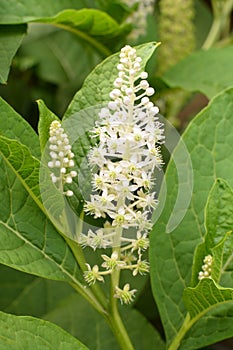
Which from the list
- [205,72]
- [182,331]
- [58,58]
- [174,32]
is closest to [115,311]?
[182,331]

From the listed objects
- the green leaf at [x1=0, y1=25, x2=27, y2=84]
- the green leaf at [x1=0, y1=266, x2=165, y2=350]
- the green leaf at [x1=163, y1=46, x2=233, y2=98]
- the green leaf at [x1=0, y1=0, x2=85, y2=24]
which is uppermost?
the green leaf at [x1=0, y1=0, x2=85, y2=24]

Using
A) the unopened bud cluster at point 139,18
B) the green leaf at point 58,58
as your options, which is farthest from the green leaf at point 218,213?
the green leaf at point 58,58

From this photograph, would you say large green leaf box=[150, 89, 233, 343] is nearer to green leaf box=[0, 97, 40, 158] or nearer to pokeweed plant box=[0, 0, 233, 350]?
pokeweed plant box=[0, 0, 233, 350]

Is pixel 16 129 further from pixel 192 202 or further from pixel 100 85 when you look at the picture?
pixel 192 202

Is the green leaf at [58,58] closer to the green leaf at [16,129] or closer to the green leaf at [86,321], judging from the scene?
the green leaf at [86,321]

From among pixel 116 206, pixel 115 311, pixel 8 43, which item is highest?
pixel 8 43

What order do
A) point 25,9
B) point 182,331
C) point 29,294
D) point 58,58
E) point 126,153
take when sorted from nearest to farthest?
point 126,153
point 182,331
point 25,9
point 29,294
point 58,58

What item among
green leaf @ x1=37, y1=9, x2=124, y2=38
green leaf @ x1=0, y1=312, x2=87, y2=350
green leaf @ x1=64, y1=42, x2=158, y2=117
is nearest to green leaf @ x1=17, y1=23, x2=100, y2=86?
green leaf @ x1=37, y1=9, x2=124, y2=38
